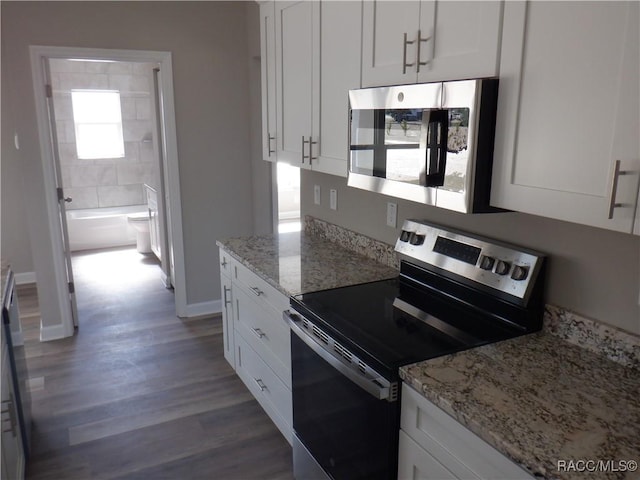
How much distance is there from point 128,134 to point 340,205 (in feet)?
16.0

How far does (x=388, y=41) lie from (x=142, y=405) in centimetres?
237

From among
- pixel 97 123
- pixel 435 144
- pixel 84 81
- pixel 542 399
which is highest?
pixel 84 81

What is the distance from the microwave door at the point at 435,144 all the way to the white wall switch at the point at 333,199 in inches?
50.5

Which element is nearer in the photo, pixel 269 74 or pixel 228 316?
pixel 269 74

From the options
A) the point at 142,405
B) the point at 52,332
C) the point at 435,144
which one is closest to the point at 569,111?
the point at 435,144

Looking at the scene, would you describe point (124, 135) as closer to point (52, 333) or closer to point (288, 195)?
point (288, 195)

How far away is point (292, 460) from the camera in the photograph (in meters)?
2.44

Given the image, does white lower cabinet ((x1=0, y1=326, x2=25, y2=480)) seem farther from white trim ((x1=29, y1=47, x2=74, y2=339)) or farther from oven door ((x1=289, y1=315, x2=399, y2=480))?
white trim ((x1=29, y1=47, x2=74, y2=339))

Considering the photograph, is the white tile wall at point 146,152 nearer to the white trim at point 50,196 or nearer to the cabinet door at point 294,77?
the white trim at point 50,196

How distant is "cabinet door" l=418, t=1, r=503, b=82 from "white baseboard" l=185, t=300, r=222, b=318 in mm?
3095

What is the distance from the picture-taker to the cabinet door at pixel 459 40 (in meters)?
1.39

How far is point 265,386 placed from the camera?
8.62 feet

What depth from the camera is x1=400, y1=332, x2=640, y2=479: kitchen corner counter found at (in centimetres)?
109

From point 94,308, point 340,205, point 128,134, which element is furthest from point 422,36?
point 128,134
